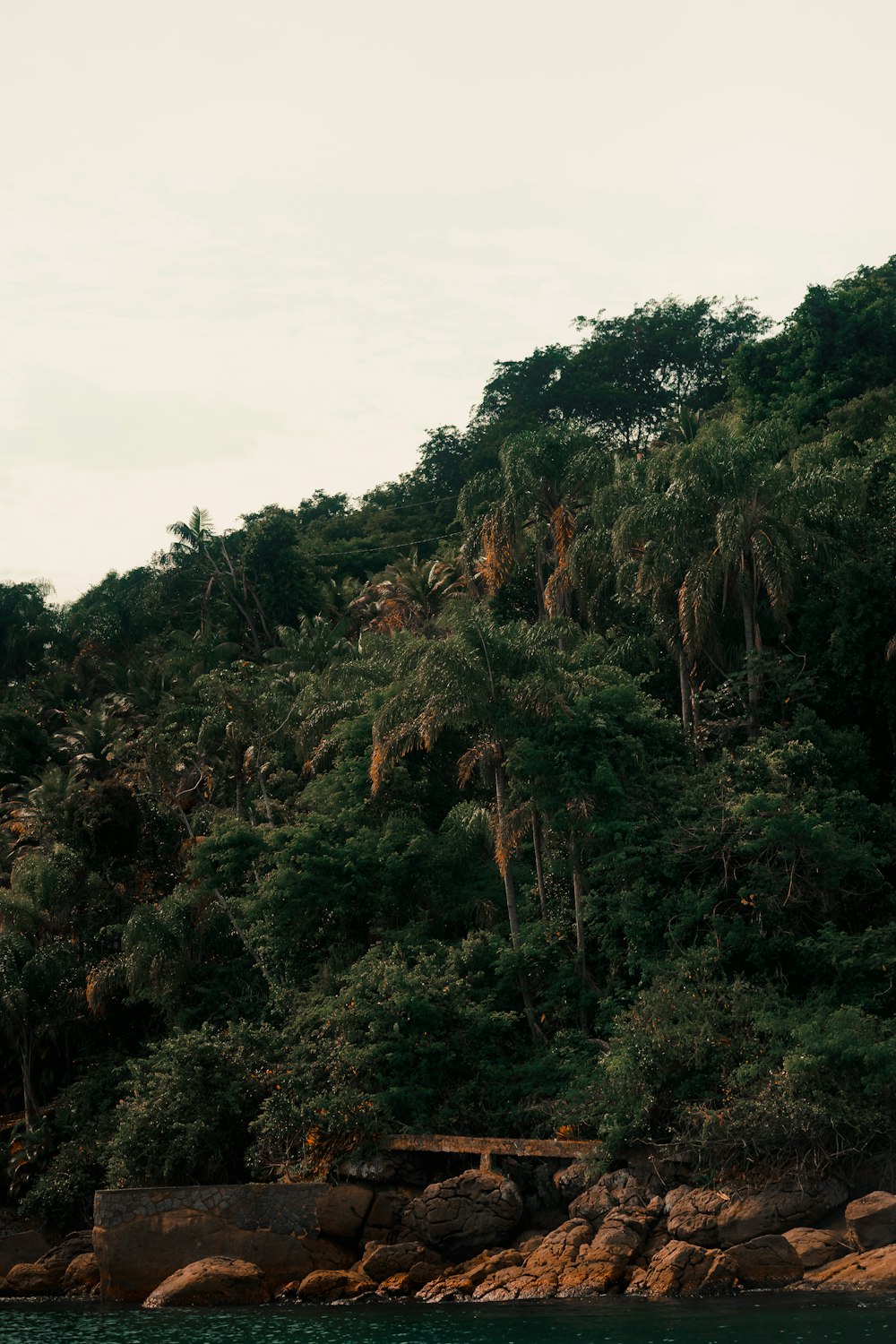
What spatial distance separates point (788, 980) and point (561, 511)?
46.9 ft

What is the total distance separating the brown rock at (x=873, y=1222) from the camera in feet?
76.1

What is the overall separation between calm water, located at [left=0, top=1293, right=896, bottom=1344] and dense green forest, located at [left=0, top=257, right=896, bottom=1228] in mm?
4236

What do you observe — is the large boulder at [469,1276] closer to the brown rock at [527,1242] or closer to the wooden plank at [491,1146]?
the brown rock at [527,1242]

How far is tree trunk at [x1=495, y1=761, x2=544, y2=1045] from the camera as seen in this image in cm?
3055

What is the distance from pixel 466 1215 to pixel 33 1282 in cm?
952

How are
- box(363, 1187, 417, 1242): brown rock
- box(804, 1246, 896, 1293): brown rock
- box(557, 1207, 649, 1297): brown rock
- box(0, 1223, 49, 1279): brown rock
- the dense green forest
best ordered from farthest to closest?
box(0, 1223, 49, 1279): brown rock < the dense green forest < box(363, 1187, 417, 1242): brown rock < box(557, 1207, 649, 1297): brown rock < box(804, 1246, 896, 1293): brown rock

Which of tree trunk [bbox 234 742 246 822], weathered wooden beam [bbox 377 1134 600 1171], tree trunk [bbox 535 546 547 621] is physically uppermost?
tree trunk [bbox 535 546 547 621]

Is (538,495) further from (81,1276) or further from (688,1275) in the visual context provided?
(81,1276)

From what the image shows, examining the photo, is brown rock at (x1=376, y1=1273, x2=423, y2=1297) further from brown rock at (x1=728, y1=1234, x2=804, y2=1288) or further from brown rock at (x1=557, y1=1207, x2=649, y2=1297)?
brown rock at (x1=728, y1=1234, x2=804, y2=1288)

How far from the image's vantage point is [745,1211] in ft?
79.6

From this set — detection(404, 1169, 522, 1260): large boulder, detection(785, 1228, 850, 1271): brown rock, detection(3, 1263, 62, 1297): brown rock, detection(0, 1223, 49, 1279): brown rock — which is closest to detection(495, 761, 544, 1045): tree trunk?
detection(404, 1169, 522, 1260): large boulder

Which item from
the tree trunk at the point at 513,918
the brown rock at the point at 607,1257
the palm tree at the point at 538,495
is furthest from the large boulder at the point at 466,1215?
the palm tree at the point at 538,495

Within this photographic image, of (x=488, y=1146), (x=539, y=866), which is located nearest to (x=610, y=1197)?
(x=488, y=1146)

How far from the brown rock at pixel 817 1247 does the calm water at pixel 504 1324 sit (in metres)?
1.54
